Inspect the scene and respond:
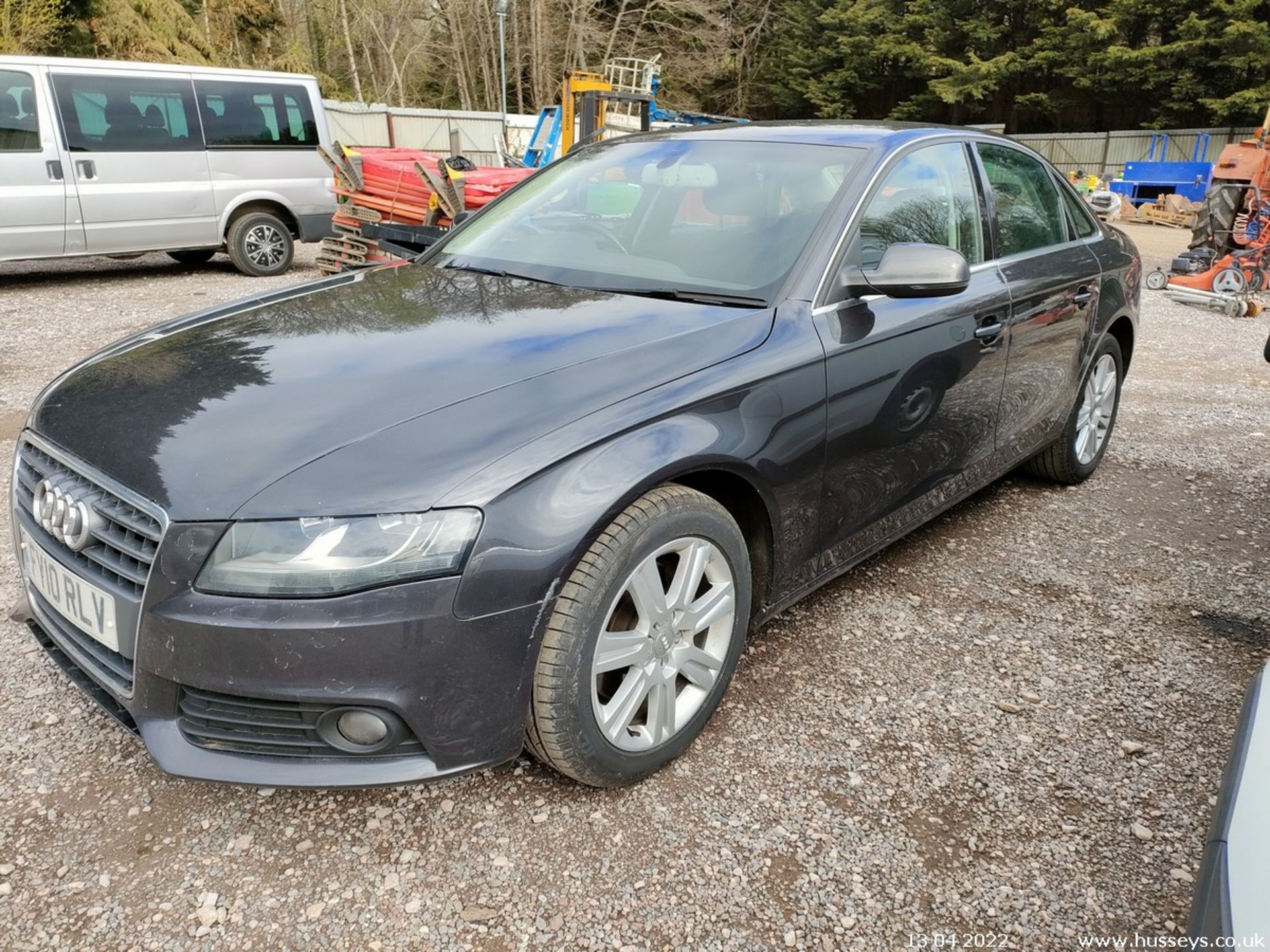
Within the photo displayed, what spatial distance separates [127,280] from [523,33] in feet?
85.6

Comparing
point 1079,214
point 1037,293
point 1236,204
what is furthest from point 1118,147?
point 1037,293

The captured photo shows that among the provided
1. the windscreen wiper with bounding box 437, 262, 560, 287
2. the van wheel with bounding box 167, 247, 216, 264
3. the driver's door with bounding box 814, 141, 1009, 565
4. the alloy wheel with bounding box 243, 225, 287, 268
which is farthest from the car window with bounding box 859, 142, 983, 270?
the van wheel with bounding box 167, 247, 216, 264

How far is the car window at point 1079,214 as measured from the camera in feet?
13.3

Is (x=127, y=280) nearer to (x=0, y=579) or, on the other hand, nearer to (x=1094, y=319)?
(x=0, y=579)

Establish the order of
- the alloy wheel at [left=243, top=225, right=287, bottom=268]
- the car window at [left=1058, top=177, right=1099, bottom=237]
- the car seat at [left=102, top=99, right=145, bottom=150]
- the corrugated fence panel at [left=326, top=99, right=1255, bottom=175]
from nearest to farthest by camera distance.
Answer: the car window at [left=1058, top=177, right=1099, bottom=237] < the car seat at [left=102, top=99, right=145, bottom=150] < the alloy wheel at [left=243, top=225, right=287, bottom=268] < the corrugated fence panel at [left=326, top=99, right=1255, bottom=175]

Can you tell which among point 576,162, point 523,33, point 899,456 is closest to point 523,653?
point 899,456

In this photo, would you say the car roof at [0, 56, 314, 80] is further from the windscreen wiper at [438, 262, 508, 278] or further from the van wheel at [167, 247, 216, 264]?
the windscreen wiper at [438, 262, 508, 278]

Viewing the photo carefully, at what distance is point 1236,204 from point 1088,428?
8954mm

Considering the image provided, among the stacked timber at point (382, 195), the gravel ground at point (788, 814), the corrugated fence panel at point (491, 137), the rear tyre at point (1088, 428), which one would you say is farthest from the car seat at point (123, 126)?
the corrugated fence panel at point (491, 137)

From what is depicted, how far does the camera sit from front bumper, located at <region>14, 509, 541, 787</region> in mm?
1746

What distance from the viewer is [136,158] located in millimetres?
8766

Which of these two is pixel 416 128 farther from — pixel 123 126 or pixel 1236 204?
pixel 1236 204

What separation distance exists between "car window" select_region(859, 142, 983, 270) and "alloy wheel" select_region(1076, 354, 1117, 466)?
1223 mm

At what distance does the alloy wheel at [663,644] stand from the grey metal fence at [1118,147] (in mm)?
25406
